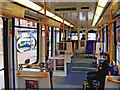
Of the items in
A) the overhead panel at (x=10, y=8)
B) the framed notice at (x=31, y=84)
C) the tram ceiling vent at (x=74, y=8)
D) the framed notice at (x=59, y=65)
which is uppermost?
the tram ceiling vent at (x=74, y=8)

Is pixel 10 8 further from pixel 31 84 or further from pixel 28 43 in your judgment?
pixel 28 43

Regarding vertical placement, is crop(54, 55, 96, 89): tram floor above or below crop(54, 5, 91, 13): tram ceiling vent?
below

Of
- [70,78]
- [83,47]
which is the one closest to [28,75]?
[70,78]

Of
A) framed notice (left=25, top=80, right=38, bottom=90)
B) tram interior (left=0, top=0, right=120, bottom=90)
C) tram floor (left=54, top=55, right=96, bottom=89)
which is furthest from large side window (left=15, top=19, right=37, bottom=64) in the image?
framed notice (left=25, top=80, right=38, bottom=90)

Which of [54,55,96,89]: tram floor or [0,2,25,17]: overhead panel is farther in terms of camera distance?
[54,55,96,89]: tram floor

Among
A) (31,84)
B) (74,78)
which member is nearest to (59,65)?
(74,78)

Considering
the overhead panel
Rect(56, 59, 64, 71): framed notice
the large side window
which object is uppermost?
the overhead panel

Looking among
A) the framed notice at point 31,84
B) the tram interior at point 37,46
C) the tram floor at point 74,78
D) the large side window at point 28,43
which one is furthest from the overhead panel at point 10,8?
the tram floor at point 74,78

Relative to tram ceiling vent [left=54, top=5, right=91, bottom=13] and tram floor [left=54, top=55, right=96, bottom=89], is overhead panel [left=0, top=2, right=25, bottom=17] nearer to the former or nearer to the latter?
tram ceiling vent [left=54, top=5, right=91, bottom=13]

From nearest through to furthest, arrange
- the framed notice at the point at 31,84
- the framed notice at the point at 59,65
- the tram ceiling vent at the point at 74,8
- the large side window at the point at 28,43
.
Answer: the framed notice at the point at 31,84 → the tram ceiling vent at the point at 74,8 → the large side window at the point at 28,43 → the framed notice at the point at 59,65

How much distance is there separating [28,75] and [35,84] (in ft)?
0.48

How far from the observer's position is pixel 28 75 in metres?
2.49

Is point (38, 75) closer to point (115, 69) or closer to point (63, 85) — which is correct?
point (115, 69)

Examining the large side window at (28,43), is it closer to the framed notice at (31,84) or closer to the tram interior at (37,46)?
the tram interior at (37,46)
